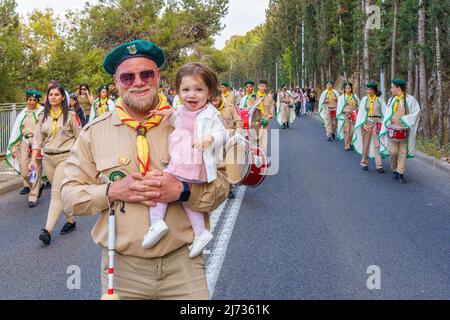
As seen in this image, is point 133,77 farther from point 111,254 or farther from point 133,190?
point 111,254

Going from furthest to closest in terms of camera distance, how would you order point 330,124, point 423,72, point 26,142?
1. point 330,124
2. point 423,72
3. point 26,142

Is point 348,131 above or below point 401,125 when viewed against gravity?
below

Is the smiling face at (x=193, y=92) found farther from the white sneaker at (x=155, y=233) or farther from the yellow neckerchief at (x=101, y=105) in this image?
the yellow neckerchief at (x=101, y=105)

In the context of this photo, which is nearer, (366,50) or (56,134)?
(56,134)

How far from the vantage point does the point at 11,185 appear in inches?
446

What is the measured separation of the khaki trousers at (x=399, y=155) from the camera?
11777mm

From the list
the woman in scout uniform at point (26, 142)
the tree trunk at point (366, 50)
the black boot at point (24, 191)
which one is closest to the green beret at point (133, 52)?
the woman in scout uniform at point (26, 142)

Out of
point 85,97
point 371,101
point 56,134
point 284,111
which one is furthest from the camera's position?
point 284,111

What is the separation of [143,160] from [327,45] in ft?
147

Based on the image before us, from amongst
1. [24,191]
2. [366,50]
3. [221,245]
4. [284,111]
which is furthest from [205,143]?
[366,50]

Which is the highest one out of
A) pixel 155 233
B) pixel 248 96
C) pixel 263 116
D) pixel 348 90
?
pixel 348 90

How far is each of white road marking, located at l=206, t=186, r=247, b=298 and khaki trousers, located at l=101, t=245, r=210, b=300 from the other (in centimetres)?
217

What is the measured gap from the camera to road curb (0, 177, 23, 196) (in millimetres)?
11003

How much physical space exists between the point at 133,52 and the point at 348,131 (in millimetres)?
15509
